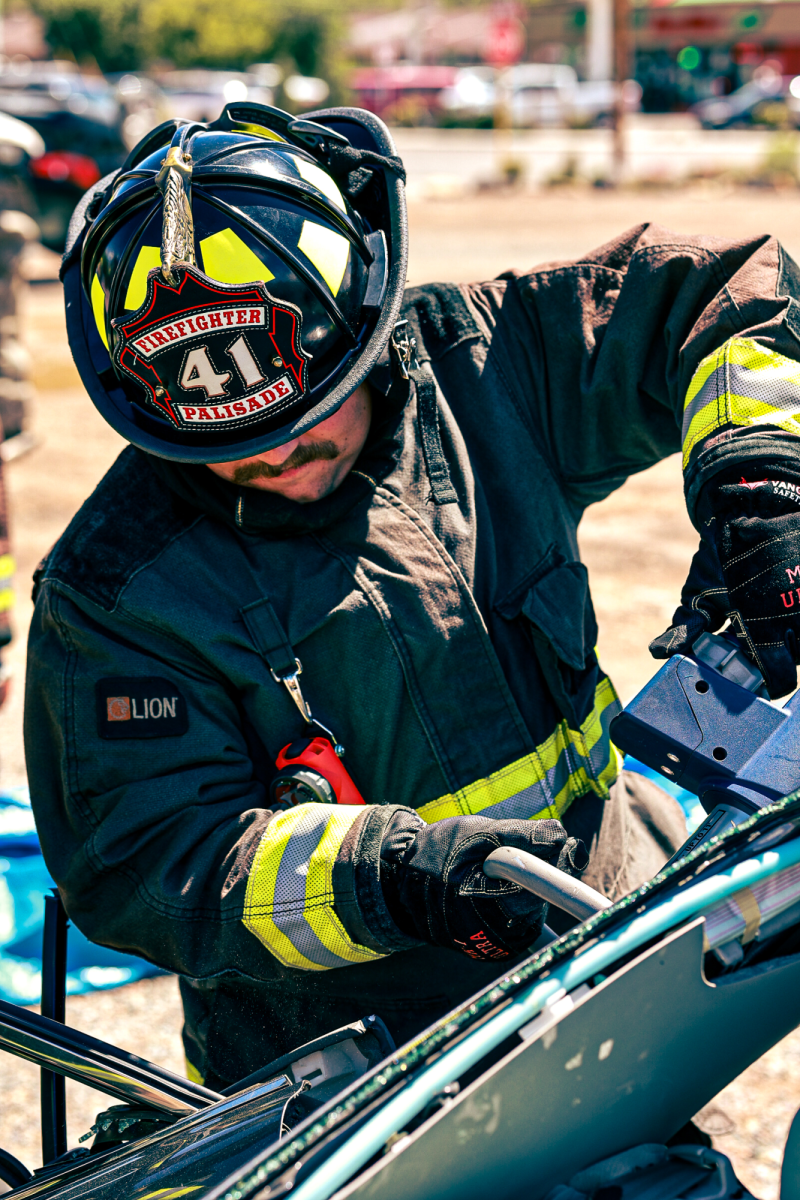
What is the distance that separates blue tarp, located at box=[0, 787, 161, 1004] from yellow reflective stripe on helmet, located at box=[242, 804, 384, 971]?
1576 mm

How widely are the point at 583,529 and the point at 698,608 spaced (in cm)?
436

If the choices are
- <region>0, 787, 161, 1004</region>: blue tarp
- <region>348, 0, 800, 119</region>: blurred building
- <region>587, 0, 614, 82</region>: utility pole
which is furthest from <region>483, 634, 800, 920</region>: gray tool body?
<region>587, 0, 614, 82</region>: utility pole

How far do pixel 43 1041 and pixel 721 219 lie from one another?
1329cm

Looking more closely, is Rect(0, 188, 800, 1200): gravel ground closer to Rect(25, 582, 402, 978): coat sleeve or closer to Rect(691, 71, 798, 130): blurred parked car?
Rect(25, 582, 402, 978): coat sleeve

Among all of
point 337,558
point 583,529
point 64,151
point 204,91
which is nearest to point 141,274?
point 337,558

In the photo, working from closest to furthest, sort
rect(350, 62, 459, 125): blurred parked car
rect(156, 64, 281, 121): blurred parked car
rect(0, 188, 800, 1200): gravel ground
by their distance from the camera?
1. rect(0, 188, 800, 1200): gravel ground
2. rect(156, 64, 281, 121): blurred parked car
3. rect(350, 62, 459, 125): blurred parked car

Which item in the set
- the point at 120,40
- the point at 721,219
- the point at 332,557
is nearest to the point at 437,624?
the point at 332,557

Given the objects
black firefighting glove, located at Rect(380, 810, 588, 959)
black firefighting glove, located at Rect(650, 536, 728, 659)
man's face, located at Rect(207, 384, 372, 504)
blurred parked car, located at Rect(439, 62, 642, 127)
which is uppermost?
blurred parked car, located at Rect(439, 62, 642, 127)

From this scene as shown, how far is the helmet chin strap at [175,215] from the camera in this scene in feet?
4.73

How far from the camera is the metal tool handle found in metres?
1.08

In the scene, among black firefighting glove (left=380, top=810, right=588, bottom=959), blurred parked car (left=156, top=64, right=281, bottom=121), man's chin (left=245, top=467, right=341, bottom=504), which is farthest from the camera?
blurred parked car (left=156, top=64, right=281, bottom=121)

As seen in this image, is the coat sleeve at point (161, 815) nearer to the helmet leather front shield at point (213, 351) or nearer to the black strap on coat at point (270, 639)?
the black strap on coat at point (270, 639)

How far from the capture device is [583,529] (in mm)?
5758

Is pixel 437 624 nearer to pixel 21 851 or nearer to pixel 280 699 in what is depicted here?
pixel 280 699
